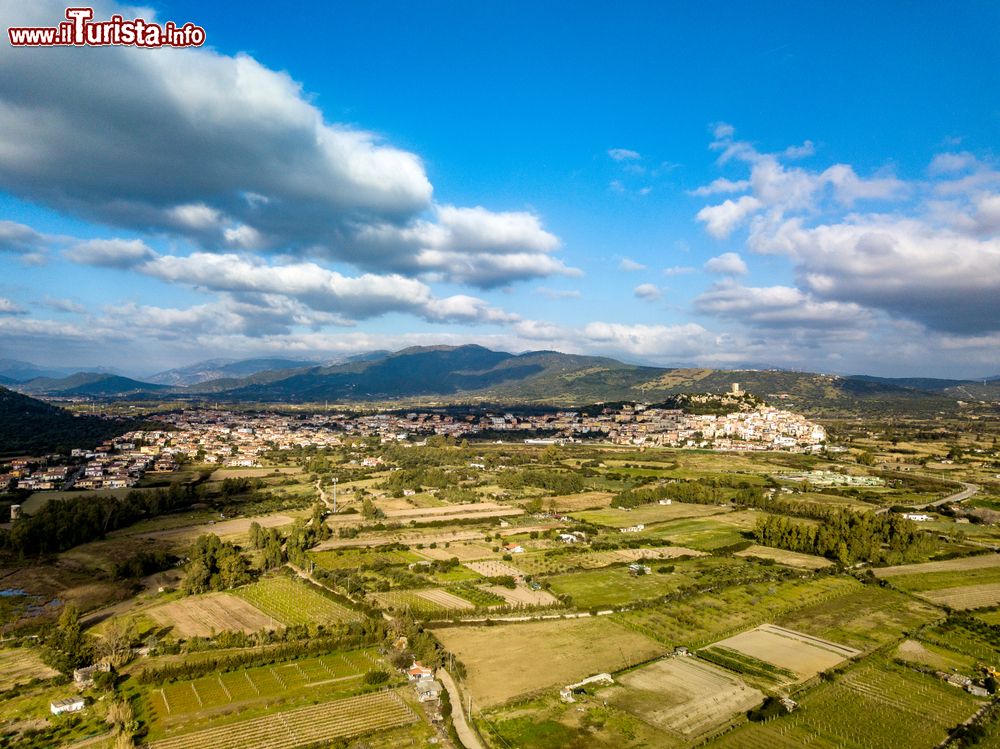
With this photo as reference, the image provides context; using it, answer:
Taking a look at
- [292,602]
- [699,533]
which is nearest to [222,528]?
[292,602]

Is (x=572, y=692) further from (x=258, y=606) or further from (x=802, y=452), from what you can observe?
(x=802, y=452)

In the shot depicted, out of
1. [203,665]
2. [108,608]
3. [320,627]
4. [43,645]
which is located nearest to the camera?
[203,665]

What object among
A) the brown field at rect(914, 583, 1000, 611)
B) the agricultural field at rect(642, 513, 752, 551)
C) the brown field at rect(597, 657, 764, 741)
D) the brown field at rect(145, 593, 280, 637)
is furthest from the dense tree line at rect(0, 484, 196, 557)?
the brown field at rect(914, 583, 1000, 611)

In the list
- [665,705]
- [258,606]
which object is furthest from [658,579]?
[258,606]

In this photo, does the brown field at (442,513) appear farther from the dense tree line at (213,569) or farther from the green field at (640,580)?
the green field at (640,580)

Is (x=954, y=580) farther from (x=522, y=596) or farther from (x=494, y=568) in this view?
(x=494, y=568)

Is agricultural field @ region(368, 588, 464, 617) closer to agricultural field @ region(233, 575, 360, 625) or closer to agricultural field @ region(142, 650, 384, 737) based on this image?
agricultural field @ region(233, 575, 360, 625)
